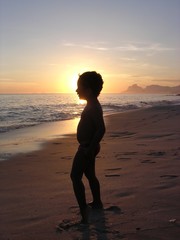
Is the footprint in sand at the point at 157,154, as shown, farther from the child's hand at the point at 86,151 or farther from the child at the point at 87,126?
the child's hand at the point at 86,151

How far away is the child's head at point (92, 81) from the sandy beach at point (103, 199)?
1.50 meters

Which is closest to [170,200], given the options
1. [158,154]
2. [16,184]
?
[16,184]

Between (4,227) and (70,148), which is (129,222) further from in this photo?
(70,148)

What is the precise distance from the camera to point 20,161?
8.59 metres

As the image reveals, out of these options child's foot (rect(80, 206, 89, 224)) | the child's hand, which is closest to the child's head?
the child's hand

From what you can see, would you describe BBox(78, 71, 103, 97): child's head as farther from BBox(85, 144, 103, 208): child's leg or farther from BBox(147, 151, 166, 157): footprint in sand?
BBox(147, 151, 166, 157): footprint in sand

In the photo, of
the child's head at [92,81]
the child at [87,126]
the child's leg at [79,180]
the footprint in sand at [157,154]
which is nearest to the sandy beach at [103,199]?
the footprint in sand at [157,154]

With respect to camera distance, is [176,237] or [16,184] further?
[16,184]

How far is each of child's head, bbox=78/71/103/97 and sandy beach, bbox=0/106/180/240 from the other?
4.94 feet

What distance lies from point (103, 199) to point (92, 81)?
168 cm

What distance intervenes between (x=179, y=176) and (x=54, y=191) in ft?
6.55

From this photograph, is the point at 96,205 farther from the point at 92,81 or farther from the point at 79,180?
the point at 92,81

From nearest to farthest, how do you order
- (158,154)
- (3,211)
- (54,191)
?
(3,211) < (54,191) < (158,154)

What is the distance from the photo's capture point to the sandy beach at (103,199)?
402 cm
